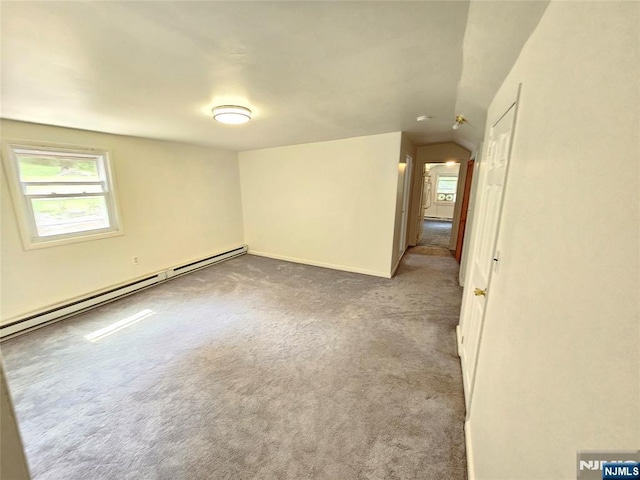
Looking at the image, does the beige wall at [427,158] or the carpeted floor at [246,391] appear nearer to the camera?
the carpeted floor at [246,391]

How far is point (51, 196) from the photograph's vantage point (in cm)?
282

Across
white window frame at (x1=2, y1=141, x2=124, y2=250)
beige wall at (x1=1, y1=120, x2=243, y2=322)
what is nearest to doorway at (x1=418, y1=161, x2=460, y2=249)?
beige wall at (x1=1, y1=120, x2=243, y2=322)

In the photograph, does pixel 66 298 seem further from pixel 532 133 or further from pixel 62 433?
pixel 532 133

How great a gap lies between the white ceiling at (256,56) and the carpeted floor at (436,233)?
4.27 metres

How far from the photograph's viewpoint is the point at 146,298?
11.1 ft

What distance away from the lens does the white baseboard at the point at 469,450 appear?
50.1 inches

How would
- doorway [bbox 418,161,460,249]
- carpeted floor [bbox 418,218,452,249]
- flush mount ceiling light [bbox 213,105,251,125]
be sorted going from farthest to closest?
doorway [bbox 418,161,460,249] < carpeted floor [bbox 418,218,452,249] < flush mount ceiling light [bbox 213,105,251,125]

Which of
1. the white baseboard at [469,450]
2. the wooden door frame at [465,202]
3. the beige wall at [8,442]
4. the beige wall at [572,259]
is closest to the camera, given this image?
the beige wall at [572,259]

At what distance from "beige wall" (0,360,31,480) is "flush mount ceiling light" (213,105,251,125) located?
2.16m

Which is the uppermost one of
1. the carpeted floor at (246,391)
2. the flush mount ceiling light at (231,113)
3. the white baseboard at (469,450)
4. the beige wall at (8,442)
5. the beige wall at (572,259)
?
the flush mount ceiling light at (231,113)

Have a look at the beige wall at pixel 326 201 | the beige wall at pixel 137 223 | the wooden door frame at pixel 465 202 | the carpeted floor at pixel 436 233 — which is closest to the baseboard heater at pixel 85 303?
the beige wall at pixel 137 223

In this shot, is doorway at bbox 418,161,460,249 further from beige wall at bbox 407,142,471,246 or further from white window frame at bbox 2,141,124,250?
white window frame at bbox 2,141,124,250

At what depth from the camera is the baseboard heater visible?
2.55 meters

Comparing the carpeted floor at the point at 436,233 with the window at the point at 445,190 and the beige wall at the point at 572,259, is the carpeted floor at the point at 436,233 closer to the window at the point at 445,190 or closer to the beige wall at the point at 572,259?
the window at the point at 445,190
